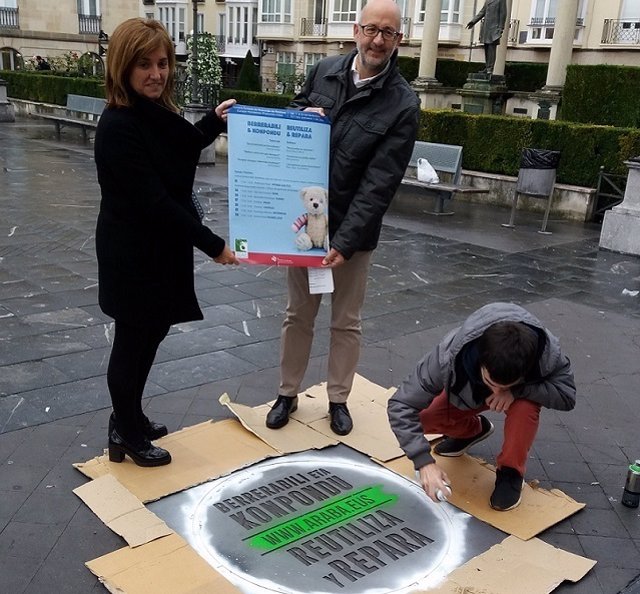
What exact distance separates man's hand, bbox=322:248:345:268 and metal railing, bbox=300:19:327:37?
1424 inches

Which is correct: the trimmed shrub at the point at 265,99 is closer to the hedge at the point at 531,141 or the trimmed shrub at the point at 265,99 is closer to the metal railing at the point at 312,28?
the hedge at the point at 531,141

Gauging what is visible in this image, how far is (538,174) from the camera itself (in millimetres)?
9289

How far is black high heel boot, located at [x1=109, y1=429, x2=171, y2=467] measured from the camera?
3.14 m

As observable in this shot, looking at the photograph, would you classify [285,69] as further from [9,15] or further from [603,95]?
[603,95]

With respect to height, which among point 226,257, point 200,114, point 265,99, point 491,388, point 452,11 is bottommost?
point 200,114

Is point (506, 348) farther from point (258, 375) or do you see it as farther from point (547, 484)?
point (258, 375)

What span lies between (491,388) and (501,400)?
159mm

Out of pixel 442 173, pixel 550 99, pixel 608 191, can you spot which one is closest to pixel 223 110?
pixel 608 191

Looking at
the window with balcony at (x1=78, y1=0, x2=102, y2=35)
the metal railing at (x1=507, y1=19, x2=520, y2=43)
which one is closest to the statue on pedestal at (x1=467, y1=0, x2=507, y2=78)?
the metal railing at (x1=507, y1=19, x2=520, y2=43)

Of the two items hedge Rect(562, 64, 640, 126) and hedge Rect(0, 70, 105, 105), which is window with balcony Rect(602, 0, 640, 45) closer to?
hedge Rect(562, 64, 640, 126)

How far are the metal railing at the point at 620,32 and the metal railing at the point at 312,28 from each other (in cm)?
1453

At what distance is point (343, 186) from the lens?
3.29 m

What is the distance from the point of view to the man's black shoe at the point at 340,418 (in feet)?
11.7

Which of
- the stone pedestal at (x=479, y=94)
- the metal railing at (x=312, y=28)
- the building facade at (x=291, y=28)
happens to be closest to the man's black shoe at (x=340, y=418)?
the stone pedestal at (x=479, y=94)
